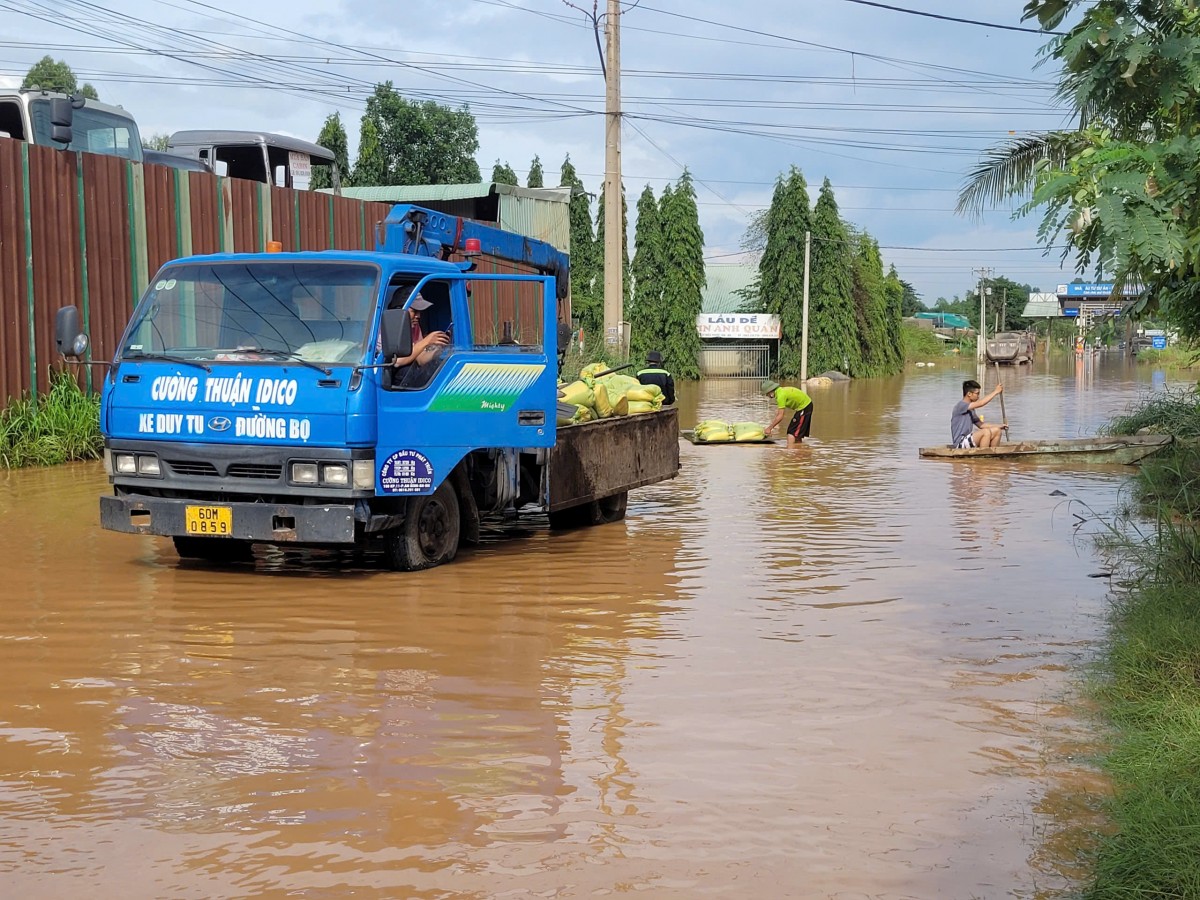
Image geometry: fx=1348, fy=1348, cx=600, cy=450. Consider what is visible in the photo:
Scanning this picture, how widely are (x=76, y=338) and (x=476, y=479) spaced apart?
2.98 m

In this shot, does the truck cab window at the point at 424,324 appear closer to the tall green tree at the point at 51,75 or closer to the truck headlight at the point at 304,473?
the truck headlight at the point at 304,473

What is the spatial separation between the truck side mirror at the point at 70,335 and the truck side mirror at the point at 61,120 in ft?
22.4

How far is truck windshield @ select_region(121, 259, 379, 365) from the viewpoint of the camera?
347 inches

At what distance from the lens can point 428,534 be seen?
952cm

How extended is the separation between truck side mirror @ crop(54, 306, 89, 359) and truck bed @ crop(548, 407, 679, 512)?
11.5 feet

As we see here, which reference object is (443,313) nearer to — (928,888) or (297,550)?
(297,550)

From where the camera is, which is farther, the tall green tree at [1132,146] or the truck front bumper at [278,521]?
the truck front bumper at [278,521]

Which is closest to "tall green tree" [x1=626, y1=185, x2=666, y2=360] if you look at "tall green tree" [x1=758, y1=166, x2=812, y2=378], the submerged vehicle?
"tall green tree" [x1=758, y1=166, x2=812, y2=378]

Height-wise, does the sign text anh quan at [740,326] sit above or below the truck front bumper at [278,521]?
above

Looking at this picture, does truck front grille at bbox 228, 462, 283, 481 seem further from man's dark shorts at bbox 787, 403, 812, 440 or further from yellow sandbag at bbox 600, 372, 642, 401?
man's dark shorts at bbox 787, 403, 812, 440

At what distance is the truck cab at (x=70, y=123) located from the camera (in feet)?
51.0

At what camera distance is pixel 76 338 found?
9.03 meters

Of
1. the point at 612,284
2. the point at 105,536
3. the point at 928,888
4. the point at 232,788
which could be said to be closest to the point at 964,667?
the point at 928,888

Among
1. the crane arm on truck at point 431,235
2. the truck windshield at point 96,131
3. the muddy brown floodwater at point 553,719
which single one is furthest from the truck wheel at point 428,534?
the truck windshield at point 96,131
